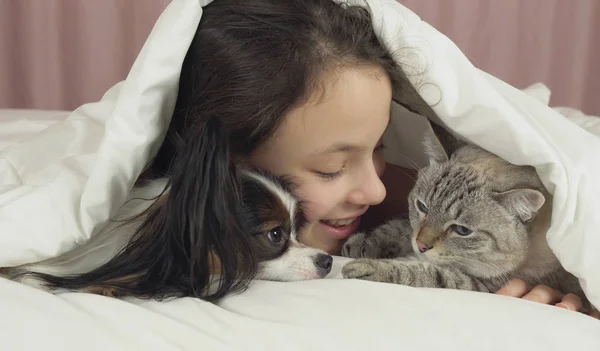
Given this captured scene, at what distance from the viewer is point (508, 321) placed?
976mm

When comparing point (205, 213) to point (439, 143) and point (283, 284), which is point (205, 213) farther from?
point (439, 143)

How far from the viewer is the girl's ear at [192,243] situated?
102 centimetres

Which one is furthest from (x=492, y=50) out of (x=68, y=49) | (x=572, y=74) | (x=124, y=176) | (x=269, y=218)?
(x=124, y=176)

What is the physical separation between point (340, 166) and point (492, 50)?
188 centimetres

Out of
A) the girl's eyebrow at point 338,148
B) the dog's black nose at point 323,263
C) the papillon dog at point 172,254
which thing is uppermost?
the girl's eyebrow at point 338,148

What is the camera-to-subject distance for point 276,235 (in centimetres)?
125

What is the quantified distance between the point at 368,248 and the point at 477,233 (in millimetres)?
265

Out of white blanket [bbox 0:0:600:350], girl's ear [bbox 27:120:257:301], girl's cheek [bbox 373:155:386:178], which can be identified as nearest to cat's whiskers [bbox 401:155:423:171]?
girl's cheek [bbox 373:155:386:178]

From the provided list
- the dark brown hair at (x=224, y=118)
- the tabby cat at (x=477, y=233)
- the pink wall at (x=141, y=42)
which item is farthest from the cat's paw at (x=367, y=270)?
the pink wall at (x=141, y=42)

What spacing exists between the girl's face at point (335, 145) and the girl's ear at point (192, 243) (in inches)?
8.2

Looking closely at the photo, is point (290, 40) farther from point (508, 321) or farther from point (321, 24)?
point (508, 321)

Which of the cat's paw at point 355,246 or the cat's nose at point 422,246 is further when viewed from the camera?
the cat's paw at point 355,246

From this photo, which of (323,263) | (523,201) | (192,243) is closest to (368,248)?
(323,263)

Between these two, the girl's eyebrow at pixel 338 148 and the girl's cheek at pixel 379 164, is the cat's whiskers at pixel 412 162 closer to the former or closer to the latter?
the girl's cheek at pixel 379 164
